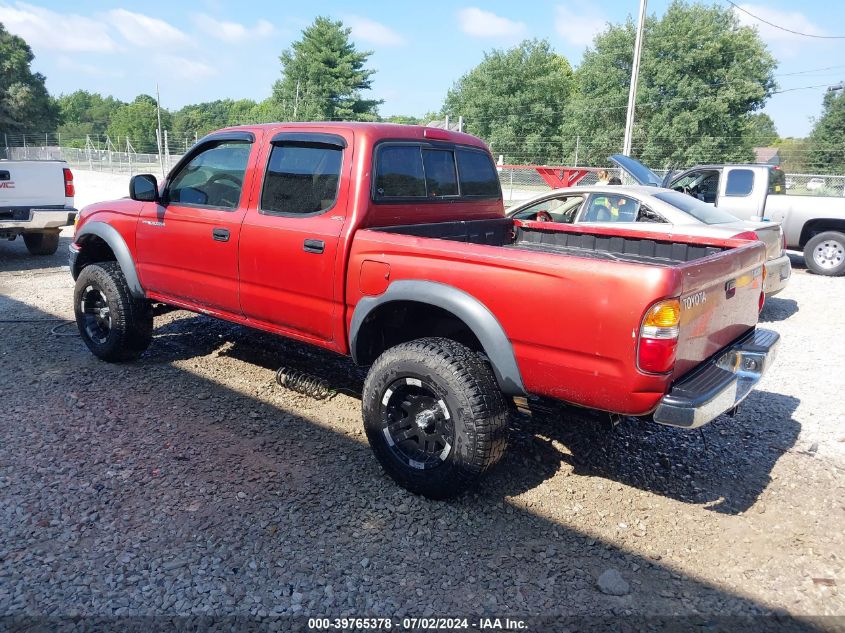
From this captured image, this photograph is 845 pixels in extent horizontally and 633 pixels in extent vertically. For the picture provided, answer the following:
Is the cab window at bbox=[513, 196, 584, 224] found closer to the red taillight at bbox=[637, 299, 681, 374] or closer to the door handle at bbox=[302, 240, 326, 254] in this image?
the door handle at bbox=[302, 240, 326, 254]

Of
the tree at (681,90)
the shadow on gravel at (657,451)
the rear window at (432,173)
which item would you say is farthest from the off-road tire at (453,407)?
the tree at (681,90)

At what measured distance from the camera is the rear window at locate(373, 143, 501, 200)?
3949mm

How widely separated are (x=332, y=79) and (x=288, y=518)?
5099 cm

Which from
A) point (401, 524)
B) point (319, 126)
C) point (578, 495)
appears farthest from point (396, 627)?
point (319, 126)

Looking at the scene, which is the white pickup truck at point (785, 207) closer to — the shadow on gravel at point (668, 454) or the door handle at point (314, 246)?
the shadow on gravel at point (668, 454)

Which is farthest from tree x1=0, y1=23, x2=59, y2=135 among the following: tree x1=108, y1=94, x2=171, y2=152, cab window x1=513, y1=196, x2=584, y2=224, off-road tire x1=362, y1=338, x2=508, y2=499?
off-road tire x1=362, y1=338, x2=508, y2=499

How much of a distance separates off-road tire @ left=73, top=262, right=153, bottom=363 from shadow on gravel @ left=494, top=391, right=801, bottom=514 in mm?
3109

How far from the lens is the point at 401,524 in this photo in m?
3.22

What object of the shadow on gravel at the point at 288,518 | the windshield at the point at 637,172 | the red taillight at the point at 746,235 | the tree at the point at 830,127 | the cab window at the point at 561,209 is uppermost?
the tree at the point at 830,127

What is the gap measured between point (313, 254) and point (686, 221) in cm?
474

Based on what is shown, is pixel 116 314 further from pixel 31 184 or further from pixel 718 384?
pixel 31 184

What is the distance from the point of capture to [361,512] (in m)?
3.31

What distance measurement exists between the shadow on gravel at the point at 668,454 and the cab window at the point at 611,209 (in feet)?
9.99

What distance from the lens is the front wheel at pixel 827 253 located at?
10367 mm
